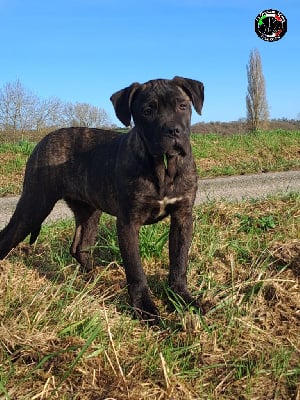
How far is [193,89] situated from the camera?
3906 mm

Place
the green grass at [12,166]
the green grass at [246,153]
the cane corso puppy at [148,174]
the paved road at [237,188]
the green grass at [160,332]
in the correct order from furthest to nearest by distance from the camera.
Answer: the green grass at [246,153] → the green grass at [12,166] → the paved road at [237,188] → the cane corso puppy at [148,174] → the green grass at [160,332]

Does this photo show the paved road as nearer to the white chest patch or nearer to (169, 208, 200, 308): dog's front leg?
(169, 208, 200, 308): dog's front leg

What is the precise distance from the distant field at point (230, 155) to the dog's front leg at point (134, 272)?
26.1ft

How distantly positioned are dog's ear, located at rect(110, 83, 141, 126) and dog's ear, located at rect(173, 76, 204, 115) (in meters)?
0.35

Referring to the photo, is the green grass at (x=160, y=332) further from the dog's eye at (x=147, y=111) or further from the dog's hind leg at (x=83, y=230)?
the dog's eye at (x=147, y=111)

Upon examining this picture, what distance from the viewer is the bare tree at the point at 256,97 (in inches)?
Result: 1457

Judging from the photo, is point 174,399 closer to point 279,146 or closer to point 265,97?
point 279,146

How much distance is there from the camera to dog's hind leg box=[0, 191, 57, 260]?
4.68m

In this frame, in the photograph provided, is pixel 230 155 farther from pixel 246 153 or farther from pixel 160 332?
pixel 160 332

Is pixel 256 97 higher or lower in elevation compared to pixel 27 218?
higher

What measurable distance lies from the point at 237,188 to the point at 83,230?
587 centimetres

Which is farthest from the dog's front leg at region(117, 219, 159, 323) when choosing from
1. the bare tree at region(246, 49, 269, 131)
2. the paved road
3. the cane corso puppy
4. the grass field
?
the bare tree at region(246, 49, 269, 131)

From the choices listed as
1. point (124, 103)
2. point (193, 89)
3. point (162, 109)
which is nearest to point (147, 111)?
point (162, 109)

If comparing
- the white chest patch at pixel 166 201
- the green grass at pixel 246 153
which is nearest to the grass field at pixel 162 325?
the white chest patch at pixel 166 201
